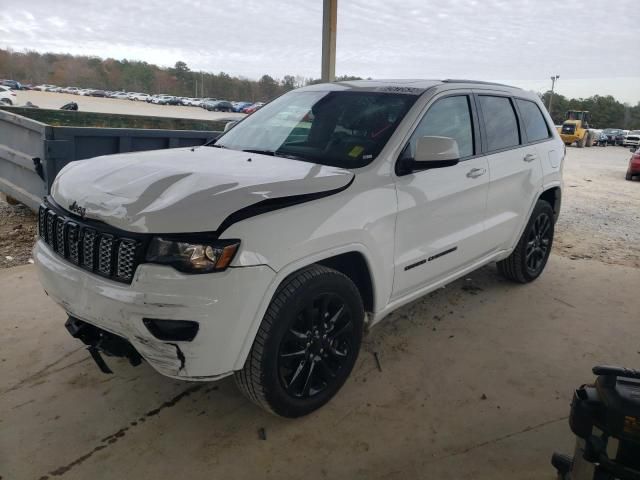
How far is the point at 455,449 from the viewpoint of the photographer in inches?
103

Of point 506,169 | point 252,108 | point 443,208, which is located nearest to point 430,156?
point 443,208

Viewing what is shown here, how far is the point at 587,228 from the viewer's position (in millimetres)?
7637

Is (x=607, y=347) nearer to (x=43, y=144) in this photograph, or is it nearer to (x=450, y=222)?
(x=450, y=222)

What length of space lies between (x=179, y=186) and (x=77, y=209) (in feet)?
1.79

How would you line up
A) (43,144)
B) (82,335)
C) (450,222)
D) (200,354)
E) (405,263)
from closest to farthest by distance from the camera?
(200,354)
(82,335)
(405,263)
(450,222)
(43,144)

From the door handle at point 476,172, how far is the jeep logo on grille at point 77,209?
2481 millimetres

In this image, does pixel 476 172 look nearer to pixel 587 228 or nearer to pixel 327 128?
pixel 327 128

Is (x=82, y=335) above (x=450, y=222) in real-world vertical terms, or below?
below

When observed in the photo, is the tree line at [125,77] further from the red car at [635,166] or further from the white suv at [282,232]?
the white suv at [282,232]

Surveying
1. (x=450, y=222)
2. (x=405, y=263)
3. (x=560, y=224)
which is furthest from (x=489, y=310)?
(x=560, y=224)

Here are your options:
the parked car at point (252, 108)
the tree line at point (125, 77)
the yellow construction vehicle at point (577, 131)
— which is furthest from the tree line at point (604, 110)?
the tree line at point (125, 77)

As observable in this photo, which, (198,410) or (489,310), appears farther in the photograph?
(489,310)

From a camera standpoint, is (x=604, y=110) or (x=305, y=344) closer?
(x=305, y=344)

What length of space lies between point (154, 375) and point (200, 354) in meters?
1.11
